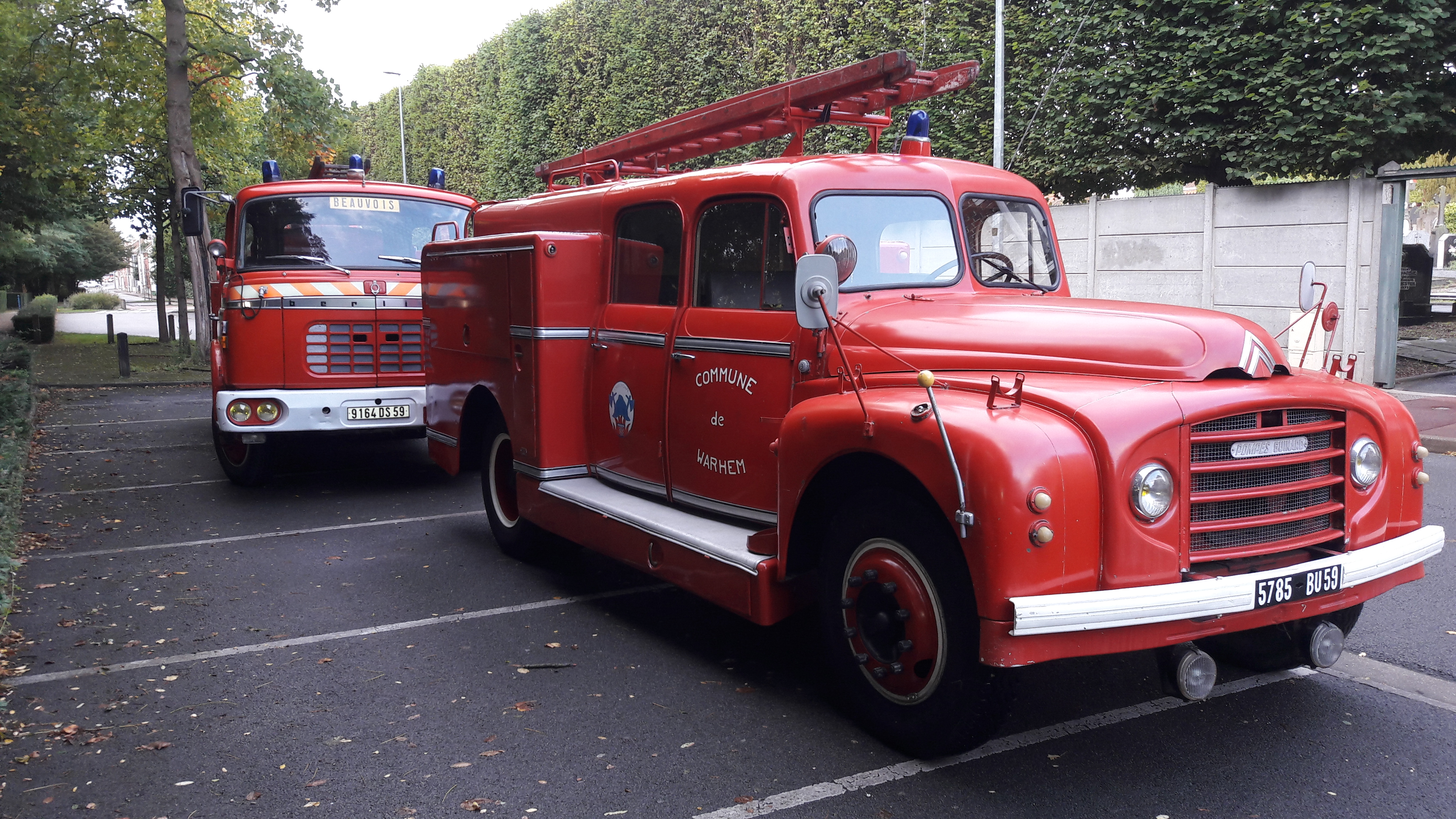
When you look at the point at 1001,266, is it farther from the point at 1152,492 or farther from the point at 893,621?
the point at 893,621

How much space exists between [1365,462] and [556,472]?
153 inches

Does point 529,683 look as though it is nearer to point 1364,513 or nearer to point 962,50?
point 1364,513

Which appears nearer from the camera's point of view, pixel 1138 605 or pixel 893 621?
pixel 1138 605

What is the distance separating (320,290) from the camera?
872 centimetres

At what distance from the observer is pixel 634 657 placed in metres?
5.00

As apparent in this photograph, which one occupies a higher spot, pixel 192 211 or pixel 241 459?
pixel 192 211

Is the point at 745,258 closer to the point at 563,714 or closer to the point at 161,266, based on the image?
the point at 563,714

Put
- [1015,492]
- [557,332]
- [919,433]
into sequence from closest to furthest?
1. [1015,492]
2. [919,433]
3. [557,332]

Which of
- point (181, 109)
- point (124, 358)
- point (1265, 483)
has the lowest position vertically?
point (124, 358)

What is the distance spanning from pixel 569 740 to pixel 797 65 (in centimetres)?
1468

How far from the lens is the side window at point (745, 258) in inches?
187

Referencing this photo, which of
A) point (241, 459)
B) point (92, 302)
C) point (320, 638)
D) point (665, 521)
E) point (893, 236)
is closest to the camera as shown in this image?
point (893, 236)

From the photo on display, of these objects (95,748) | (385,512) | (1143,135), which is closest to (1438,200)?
(1143,135)

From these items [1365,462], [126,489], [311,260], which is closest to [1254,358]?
[1365,462]
